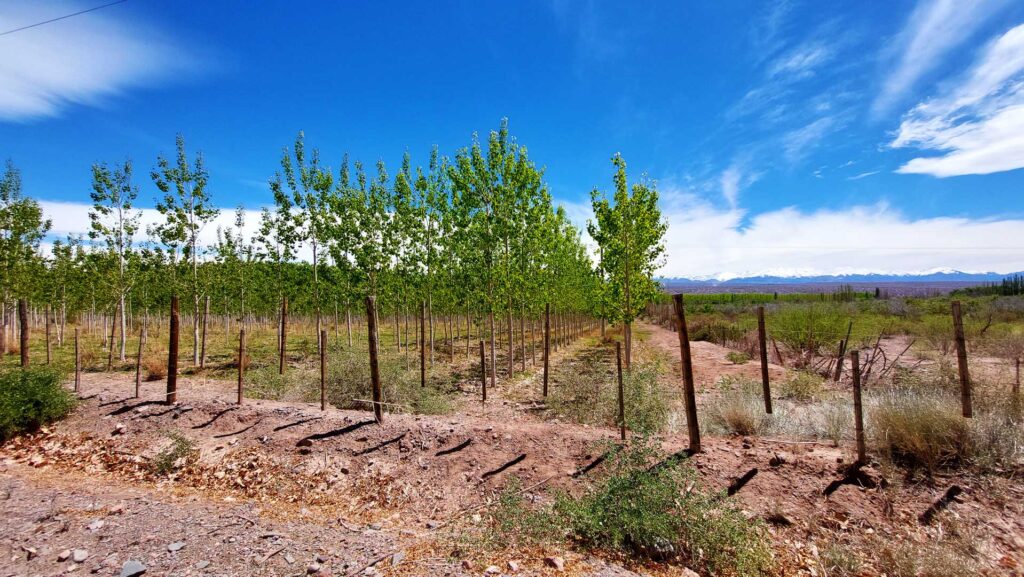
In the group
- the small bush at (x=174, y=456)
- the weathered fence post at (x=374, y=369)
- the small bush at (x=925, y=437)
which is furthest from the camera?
the weathered fence post at (x=374, y=369)

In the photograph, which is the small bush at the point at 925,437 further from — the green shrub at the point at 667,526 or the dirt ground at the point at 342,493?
the green shrub at the point at 667,526

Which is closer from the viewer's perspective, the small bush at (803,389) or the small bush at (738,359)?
the small bush at (803,389)

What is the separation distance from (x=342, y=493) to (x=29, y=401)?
8262mm

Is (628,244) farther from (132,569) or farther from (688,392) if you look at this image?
(132,569)

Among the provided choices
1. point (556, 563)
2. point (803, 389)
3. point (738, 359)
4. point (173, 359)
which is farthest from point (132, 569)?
point (738, 359)

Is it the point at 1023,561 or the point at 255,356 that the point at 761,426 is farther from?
the point at 255,356

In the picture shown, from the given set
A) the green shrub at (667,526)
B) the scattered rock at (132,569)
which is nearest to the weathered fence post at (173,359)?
the scattered rock at (132,569)

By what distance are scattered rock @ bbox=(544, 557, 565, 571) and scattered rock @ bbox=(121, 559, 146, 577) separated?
14.5 feet

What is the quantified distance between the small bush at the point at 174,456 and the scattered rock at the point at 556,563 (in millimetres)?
7237

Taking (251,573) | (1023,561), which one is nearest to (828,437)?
(1023,561)

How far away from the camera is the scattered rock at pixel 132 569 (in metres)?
4.23

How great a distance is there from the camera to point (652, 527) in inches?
180

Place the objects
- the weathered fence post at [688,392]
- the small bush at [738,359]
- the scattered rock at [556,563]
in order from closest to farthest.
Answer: the scattered rock at [556,563] → the weathered fence post at [688,392] → the small bush at [738,359]

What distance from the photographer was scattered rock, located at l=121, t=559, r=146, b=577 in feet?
13.9
